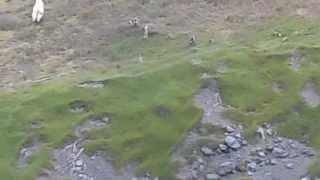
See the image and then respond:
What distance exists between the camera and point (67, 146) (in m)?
26.3

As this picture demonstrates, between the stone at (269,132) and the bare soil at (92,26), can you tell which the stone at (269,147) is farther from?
the bare soil at (92,26)

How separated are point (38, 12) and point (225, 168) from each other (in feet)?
65.9

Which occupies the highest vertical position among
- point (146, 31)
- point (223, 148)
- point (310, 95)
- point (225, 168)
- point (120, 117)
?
point (310, 95)

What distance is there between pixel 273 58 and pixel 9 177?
36.5 feet

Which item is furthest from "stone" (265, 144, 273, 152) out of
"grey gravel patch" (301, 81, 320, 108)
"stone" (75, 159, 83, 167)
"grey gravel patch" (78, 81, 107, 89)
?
"grey gravel patch" (78, 81, 107, 89)

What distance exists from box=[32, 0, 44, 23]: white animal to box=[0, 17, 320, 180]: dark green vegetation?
10.1m

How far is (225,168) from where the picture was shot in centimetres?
2434

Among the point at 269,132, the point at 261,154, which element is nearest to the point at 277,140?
the point at 269,132

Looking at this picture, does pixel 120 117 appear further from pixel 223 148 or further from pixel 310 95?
pixel 310 95

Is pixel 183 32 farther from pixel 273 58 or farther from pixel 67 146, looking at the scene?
pixel 67 146

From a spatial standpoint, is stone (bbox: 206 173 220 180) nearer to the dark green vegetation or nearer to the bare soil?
the dark green vegetation

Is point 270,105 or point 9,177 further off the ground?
point 270,105


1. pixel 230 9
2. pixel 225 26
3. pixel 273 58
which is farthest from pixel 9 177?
pixel 230 9

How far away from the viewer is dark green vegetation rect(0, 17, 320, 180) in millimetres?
25844
